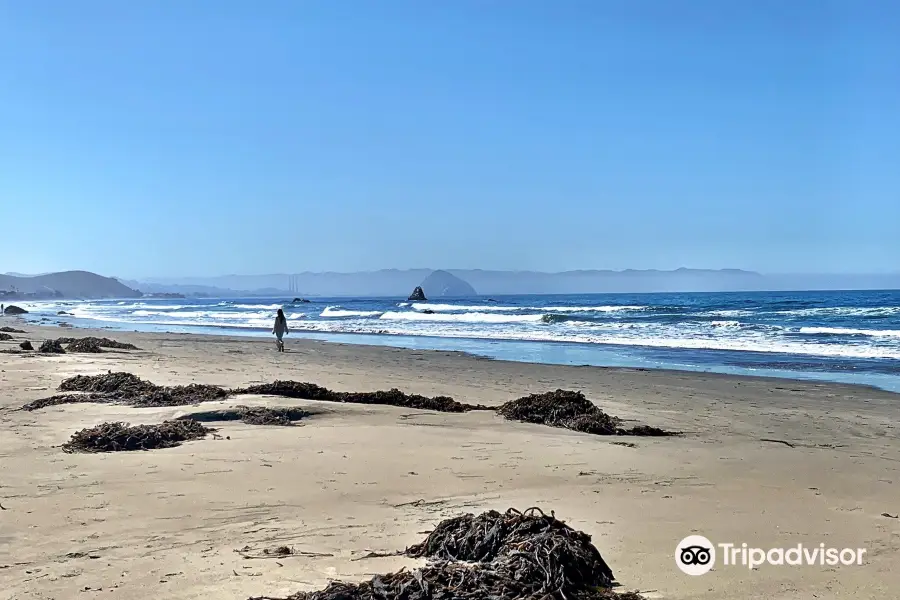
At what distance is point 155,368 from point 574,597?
12.5 metres

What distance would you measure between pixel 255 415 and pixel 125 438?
5.90 feet

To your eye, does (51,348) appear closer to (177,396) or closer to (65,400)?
(65,400)

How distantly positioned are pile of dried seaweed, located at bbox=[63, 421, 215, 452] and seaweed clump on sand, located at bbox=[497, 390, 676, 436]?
13.4ft

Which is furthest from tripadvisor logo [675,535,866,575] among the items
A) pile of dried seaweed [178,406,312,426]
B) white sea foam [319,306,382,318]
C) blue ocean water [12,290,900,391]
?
white sea foam [319,306,382,318]

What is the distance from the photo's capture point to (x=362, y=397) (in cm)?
1027

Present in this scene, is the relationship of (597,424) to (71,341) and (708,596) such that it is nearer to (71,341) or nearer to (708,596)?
(708,596)

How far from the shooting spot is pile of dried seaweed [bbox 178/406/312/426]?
8.23 metres

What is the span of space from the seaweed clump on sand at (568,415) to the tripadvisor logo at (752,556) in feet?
13.4

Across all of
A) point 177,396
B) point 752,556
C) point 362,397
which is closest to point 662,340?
point 362,397

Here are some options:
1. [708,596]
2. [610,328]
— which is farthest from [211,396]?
[610,328]

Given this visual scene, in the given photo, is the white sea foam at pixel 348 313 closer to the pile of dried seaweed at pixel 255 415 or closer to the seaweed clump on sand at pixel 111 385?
the seaweed clump on sand at pixel 111 385

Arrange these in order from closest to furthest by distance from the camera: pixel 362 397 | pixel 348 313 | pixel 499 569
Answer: pixel 499 569, pixel 362 397, pixel 348 313

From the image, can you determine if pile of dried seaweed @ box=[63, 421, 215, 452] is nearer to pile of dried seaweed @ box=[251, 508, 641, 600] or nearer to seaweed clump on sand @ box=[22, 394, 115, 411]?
seaweed clump on sand @ box=[22, 394, 115, 411]

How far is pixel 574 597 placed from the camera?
323cm
